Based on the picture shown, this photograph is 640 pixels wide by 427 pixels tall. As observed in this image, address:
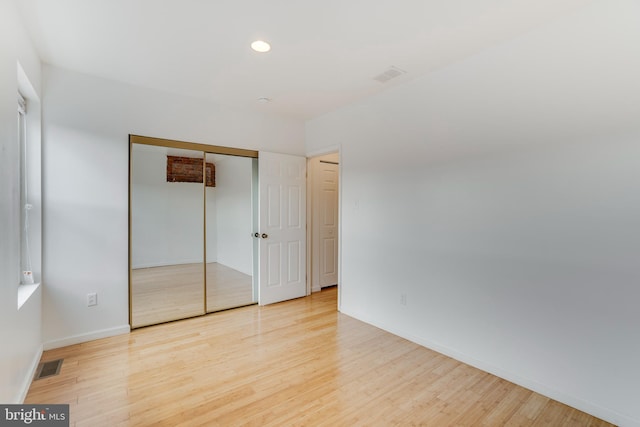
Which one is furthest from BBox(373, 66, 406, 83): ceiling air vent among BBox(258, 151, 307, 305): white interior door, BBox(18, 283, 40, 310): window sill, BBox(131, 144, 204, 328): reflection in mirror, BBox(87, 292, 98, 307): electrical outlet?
BBox(87, 292, 98, 307): electrical outlet

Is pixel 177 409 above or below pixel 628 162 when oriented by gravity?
below

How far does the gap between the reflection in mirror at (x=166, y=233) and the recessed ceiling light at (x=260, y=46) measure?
1.89m

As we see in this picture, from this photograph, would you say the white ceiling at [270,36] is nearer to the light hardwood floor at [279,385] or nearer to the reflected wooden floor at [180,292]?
the reflected wooden floor at [180,292]

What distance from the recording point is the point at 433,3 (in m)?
1.87

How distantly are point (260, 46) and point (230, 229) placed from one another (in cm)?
348

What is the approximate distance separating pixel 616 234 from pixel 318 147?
3.25m

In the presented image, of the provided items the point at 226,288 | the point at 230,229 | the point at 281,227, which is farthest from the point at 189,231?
the point at 281,227

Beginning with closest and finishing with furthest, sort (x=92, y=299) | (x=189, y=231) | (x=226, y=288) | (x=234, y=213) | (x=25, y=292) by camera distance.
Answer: (x=25, y=292), (x=92, y=299), (x=226, y=288), (x=189, y=231), (x=234, y=213)

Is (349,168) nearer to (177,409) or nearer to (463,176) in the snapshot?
(463,176)

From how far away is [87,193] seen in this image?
115 inches

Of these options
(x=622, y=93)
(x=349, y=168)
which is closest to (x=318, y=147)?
(x=349, y=168)

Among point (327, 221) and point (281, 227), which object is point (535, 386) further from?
point (327, 221)

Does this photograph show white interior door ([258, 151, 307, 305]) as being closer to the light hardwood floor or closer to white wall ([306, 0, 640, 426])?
→ the light hardwood floor

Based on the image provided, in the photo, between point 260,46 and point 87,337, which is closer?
point 260,46
